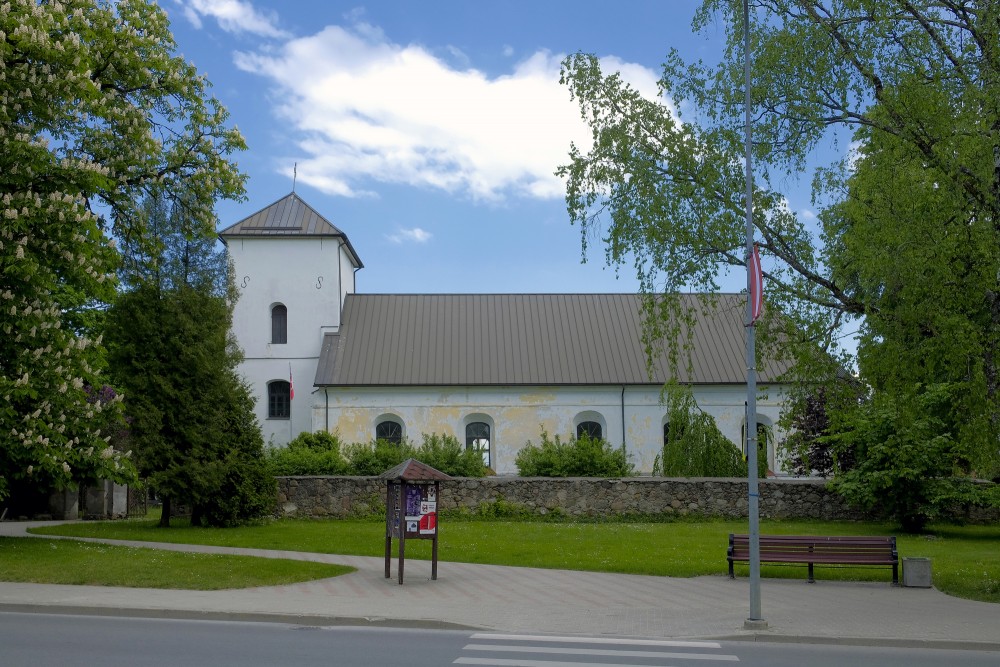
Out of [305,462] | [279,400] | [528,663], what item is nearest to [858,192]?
[528,663]

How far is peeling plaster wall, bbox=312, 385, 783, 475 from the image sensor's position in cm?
4144

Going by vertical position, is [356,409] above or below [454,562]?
above

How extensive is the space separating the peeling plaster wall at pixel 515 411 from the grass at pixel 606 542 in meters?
12.5

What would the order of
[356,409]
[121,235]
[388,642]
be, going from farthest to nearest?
1. [356,409]
2. [121,235]
3. [388,642]

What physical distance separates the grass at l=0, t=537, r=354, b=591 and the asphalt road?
3.07 m

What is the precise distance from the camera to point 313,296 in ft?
144

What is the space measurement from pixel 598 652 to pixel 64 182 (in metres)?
13.2

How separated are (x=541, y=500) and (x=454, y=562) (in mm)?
10672

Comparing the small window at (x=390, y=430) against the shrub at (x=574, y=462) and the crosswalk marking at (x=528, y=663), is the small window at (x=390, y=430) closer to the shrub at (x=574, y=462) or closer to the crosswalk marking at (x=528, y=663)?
the shrub at (x=574, y=462)

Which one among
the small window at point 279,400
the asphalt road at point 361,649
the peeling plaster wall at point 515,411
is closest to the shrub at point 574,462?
the peeling plaster wall at point 515,411

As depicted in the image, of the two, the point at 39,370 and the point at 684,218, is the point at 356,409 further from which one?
the point at 684,218

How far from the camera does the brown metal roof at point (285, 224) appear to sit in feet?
144

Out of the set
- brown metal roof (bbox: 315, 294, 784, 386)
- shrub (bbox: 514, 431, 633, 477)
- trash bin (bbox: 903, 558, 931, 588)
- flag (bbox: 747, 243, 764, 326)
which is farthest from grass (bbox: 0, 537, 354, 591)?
brown metal roof (bbox: 315, 294, 784, 386)

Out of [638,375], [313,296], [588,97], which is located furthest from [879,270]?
[313,296]
